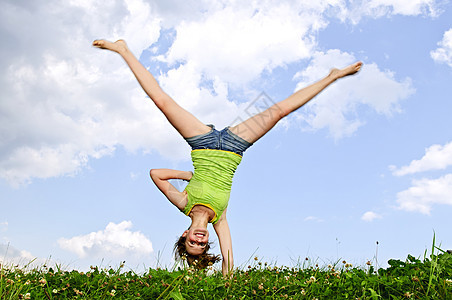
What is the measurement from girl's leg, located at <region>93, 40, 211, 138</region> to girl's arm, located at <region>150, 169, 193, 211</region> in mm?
831

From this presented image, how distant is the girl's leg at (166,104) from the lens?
771 centimetres

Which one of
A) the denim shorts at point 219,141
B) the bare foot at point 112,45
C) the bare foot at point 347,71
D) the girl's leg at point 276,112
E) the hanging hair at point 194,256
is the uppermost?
the bare foot at point 112,45

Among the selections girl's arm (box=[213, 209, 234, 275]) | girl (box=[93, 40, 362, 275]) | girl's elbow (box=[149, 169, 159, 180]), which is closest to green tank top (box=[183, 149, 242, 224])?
girl (box=[93, 40, 362, 275])

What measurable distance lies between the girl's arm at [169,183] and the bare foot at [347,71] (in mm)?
3296

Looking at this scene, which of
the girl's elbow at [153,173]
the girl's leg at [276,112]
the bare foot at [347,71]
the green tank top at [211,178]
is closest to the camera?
the girl's leg at [276,112]

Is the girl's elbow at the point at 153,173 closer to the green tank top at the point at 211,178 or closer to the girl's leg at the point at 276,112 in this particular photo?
the green tank top at the point at 211,178

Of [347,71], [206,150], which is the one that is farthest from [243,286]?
[347,71]

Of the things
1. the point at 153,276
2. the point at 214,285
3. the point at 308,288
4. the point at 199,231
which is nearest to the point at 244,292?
→ the point at 214,285

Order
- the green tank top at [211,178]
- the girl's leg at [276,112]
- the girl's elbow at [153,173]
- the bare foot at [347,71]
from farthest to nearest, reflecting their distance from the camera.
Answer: the girl's elbow at [153,173] < the bare foot at [347,71] < the green tank top at [211,178] < the girl's leg at [276,112]

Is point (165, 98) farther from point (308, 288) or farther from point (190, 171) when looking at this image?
point (308, 288)

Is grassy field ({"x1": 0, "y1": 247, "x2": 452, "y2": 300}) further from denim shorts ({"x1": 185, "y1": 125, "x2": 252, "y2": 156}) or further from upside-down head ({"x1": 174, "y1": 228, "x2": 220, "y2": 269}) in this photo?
denim shorts ({"x1": 185, "y1": 125, "x2": 252, "y2": 156})

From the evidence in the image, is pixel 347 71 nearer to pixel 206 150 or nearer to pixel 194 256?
pixel 206 150

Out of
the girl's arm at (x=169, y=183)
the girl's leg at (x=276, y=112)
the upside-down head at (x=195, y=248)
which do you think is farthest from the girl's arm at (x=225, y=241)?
the girl's leg at (x=276, y=112)

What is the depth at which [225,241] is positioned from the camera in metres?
8.07
